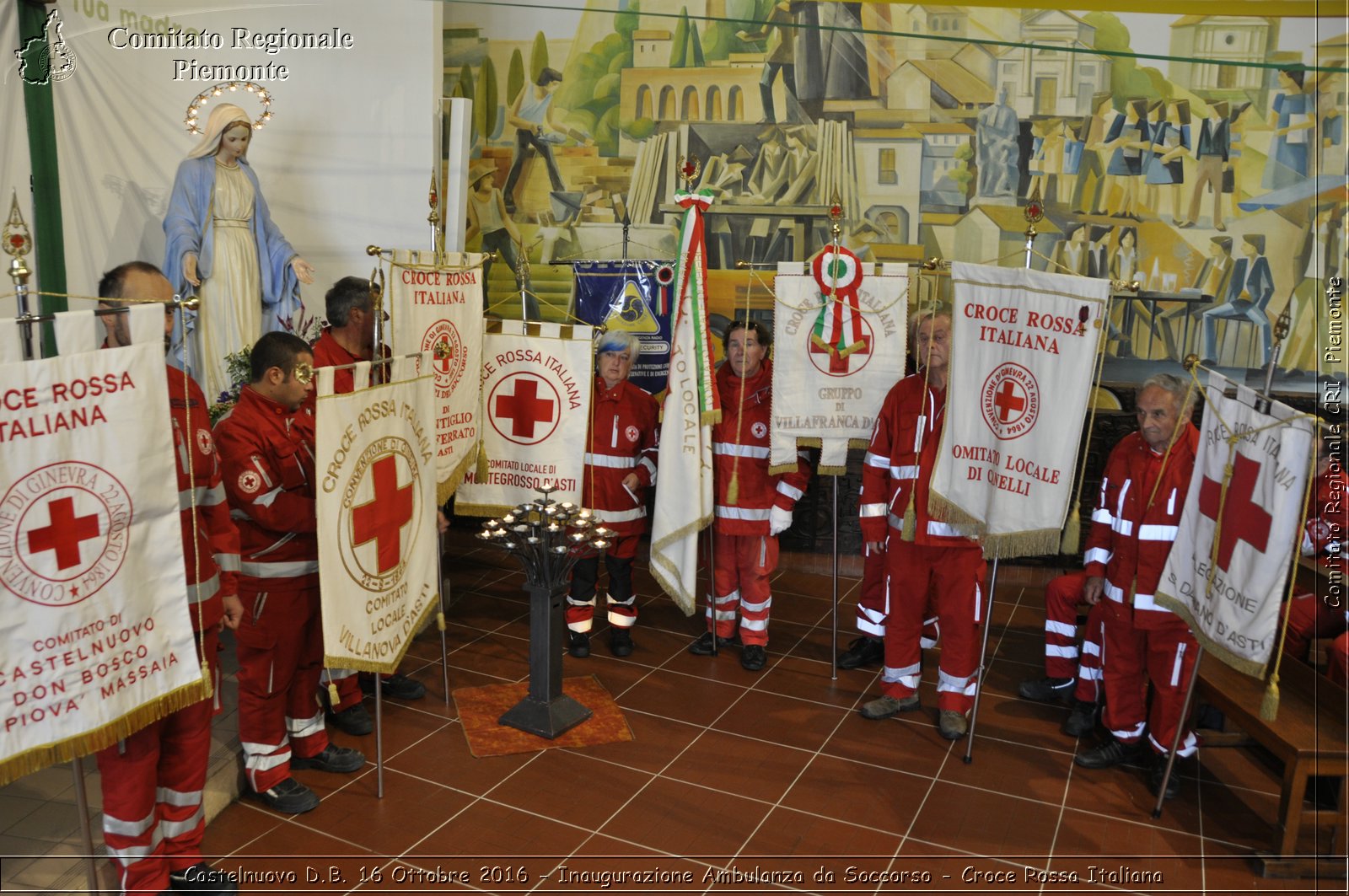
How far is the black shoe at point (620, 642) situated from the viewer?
583 cm

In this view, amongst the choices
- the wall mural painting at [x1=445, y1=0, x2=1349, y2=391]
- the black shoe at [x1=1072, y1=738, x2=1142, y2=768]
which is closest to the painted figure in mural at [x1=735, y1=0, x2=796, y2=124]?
the wall mural painting at [x1=445, y1=0, x2=1349, y2=391]

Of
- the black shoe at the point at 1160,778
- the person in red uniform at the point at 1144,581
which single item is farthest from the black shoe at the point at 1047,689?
the black shoe at the point at 1160,778

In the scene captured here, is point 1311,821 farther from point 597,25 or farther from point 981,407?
point 597,25

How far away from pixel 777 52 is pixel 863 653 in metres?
4.41

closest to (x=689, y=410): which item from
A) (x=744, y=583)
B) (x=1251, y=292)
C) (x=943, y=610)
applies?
(x=744, y=583)

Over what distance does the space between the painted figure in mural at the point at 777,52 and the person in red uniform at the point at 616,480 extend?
273 cm

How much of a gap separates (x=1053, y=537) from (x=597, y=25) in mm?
5351

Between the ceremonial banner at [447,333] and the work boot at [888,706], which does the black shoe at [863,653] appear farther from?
the ceremonial banner at [447,333]

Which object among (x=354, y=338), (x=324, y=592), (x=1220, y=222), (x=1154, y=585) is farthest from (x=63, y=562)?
(x=1220, y=222)

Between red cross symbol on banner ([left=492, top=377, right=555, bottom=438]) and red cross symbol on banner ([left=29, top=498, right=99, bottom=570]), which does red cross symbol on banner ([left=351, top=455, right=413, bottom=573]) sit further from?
red cross symbol on banner ([left=492, top=377, right=555, bottom=438])

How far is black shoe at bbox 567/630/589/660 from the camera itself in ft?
19.1

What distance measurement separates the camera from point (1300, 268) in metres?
7.01

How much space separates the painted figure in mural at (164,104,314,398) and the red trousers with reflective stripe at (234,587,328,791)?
7.06 ft

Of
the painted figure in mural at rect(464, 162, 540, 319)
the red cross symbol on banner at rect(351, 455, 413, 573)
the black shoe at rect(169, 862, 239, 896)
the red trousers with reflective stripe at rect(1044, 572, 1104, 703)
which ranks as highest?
the painted figure in mural at rect(464, 162, 540, 319)
